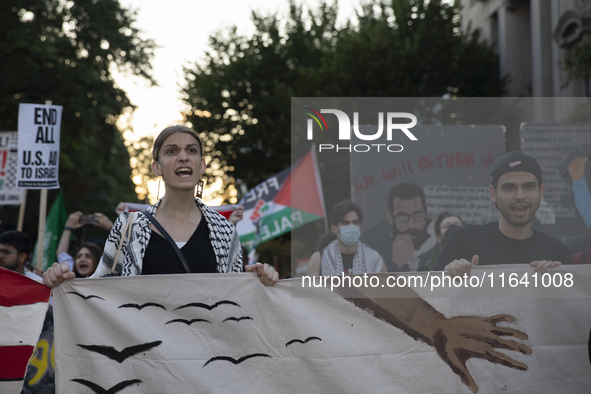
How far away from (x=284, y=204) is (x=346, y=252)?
4296 mm

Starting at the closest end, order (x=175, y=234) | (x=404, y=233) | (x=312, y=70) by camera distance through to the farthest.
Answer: (x=175, y=234)
(x=404, y=233)
(x=312, y=70)

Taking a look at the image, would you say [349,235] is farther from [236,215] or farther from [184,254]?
[184,254]

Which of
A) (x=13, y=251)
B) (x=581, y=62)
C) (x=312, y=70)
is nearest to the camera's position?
(x=13, y=251)

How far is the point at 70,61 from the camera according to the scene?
69.4 ft

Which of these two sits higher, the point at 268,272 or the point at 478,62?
the point at 478,62

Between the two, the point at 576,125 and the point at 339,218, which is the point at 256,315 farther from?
the point at 576,125

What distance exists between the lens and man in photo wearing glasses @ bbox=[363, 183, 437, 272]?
271 inches

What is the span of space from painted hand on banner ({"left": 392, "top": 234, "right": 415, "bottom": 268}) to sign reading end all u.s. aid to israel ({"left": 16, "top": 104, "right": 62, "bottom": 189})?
357cm

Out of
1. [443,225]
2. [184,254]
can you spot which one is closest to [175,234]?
[184,254]

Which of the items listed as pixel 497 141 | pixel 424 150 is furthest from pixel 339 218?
pixel 497 141

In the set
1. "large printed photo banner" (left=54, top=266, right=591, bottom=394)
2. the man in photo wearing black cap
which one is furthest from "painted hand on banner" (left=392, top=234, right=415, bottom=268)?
"large printed photo banner" (left=54, top=266, right=591, bottom=394)

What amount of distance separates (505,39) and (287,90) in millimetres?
10084

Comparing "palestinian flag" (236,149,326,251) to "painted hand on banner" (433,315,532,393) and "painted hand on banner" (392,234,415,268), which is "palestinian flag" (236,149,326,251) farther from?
"painted hand on banner" (433,315,532,393)

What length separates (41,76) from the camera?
19641mm
